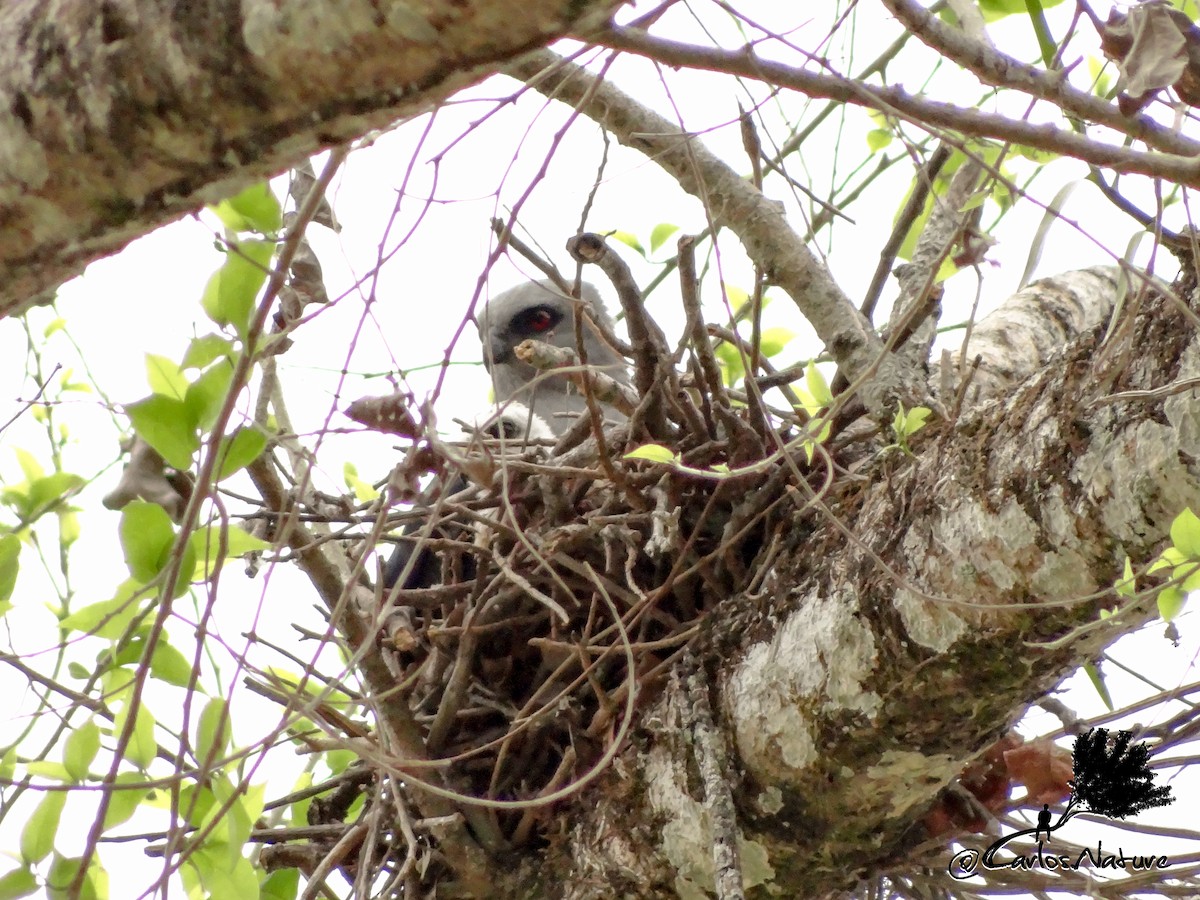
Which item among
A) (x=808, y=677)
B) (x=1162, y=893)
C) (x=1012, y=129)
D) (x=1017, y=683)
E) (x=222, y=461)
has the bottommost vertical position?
(x=1162, y=893)

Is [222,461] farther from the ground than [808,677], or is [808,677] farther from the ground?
[222,461]

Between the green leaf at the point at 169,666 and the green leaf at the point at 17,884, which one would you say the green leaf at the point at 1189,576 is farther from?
the green leaf at the point at 17,884

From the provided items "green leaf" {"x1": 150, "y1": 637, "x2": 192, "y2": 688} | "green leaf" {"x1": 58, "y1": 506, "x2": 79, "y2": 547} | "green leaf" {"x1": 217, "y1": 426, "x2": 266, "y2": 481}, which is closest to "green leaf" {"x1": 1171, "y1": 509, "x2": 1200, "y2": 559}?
"green leaf" {"x1": 217, "y1": 426, "x2": 266, "y2": 481}

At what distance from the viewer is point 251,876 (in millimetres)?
1191

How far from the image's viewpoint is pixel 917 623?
1.14 m

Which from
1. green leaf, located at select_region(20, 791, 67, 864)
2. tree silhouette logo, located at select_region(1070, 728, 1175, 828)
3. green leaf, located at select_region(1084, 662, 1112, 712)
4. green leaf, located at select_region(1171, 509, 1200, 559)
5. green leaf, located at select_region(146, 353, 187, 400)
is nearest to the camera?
green leaf, located at select_region(1171, 509, 1200, 559)

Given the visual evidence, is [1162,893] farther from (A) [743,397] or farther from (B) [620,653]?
(A) [743,397]

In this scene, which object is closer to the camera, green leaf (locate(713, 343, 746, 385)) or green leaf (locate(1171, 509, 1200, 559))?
green leaf (locate(1171, 509, 1200, 559))

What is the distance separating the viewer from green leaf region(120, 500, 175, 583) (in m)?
0.98

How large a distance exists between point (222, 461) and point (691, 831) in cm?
72

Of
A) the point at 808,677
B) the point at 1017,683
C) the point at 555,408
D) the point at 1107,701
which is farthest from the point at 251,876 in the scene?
the point at 555,408

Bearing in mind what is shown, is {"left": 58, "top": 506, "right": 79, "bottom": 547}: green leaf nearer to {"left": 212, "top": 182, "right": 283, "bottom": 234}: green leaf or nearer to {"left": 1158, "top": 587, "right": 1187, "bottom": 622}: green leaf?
{"left": 212, "top": 182, "right": 283, "bottom": 234}: green leaf

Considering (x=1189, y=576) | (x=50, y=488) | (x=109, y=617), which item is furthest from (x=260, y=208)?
(x=1189, y=576)

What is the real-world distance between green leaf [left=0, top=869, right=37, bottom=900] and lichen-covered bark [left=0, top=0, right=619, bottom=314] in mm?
741
